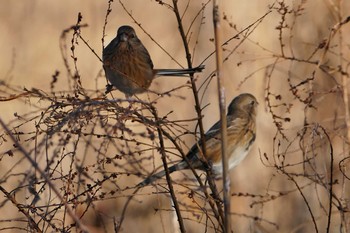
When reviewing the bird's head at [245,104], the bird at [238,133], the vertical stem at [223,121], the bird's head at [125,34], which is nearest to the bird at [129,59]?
the bird's head at [125,34]

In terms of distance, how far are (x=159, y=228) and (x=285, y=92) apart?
1733 mm

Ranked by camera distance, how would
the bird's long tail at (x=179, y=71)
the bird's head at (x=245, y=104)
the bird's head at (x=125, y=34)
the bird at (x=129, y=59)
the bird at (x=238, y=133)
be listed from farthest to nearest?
1. the bird's head at (x=245, y=104)
2. the bird at (x=238, y=133)
3. the bird's head at (x=125, y=34)
4. the bird at (x=129, y=59)
5. the bird's long tail at (x=179, y=71)

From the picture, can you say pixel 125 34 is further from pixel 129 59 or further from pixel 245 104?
pixel 245 104

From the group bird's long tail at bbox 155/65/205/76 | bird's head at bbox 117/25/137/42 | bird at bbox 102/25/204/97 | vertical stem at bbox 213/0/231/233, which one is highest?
bird's head at bbox 117/25/137/42

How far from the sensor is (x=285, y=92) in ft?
24.5

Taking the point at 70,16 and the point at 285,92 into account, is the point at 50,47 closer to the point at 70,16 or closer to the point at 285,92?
the point at 70,16

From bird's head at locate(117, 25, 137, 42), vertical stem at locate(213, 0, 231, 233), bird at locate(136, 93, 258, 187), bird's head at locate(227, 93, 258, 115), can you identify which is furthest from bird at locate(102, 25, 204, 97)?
vertical stem at locate(213, 0, 231, 233)

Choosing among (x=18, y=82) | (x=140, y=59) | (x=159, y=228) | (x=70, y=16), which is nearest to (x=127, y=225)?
(x=159, y=228)

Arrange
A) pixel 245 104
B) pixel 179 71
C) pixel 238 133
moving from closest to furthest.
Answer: pixel 179 71 < pixel 238 133 < pixel 245 104

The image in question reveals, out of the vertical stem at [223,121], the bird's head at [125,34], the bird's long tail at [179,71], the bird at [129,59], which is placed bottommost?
the vertical stem at [223,121]

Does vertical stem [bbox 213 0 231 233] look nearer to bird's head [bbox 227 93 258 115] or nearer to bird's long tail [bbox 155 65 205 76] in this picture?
bird's long tail [bbox 155 65 205 76]

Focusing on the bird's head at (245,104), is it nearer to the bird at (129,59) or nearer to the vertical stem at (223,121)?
the bird at (129,59)

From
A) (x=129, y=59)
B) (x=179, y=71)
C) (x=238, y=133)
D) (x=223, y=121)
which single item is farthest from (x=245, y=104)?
(x=223, y=121)

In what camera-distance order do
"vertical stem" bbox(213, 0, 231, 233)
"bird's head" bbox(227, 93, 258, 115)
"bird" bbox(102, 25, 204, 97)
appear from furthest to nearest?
"bird's head" bbox(227, 93, 258, 115), "bird" bbox(102, 25, 204, 97), "vertical stem" bbox(213, 0, 231, 233)
